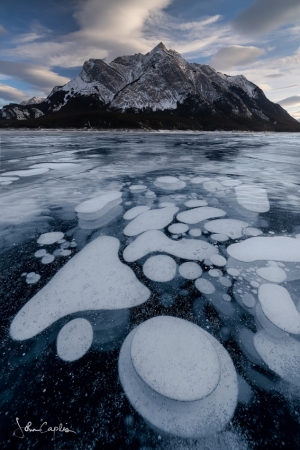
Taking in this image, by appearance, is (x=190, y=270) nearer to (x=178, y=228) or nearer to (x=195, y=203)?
(x=178, y=228)

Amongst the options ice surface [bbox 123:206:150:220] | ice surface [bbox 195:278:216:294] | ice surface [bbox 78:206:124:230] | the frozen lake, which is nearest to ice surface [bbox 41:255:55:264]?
the frozen lake

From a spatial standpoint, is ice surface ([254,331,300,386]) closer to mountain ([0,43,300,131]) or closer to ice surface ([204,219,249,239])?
ice surface ([204,219,249,239])

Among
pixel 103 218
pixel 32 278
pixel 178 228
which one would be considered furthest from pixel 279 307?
pixel 103 218

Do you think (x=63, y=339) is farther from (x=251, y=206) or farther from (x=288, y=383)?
(x=251, y=206)

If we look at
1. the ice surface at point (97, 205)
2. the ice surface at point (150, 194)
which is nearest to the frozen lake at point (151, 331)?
the ice surface at point (97, 205)

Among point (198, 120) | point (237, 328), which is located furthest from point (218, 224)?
point (198, 120)

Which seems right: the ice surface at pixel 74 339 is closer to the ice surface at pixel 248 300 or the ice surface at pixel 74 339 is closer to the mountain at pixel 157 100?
the ice surface at pixel 248 300
